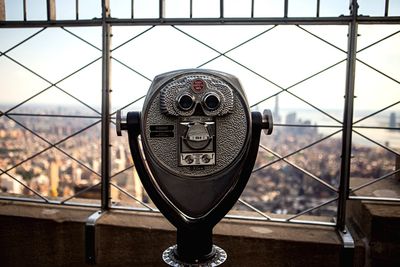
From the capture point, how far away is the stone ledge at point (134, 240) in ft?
6.47

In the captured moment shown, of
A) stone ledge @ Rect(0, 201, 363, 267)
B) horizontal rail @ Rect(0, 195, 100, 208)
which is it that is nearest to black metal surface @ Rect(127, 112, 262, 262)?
stone ledge @ Rect(0, 201, 363, 267)

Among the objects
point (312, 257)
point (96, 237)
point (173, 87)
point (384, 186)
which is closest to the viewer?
point (173, 87)

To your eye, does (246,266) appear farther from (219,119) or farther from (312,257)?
(219,119)

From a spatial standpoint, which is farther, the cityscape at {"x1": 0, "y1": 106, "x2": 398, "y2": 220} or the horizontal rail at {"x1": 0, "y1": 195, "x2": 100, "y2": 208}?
the horizontal rail at {"x1": 0, "y1": 195, "x2": 100, "y2": 208}

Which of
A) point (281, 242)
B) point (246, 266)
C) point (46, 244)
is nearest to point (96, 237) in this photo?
point (46, 244)

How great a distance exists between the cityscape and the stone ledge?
0.19m

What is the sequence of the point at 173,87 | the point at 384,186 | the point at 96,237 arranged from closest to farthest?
the point at 173,87 < the point at 96,237 < the point at 384,186

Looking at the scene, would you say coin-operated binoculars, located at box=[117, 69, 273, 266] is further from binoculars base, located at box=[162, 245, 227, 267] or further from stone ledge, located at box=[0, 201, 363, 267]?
stone ledge, located at box=[0, 201, 363, 267]

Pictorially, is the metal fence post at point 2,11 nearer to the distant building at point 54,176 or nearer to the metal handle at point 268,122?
the distant building at point 54,176

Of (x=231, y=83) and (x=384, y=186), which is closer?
(x=231, y=83)

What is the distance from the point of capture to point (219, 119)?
115 centimetres

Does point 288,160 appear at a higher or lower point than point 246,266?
higher

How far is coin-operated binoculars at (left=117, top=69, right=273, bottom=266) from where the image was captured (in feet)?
3.71

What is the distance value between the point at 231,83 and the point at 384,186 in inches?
66.7
